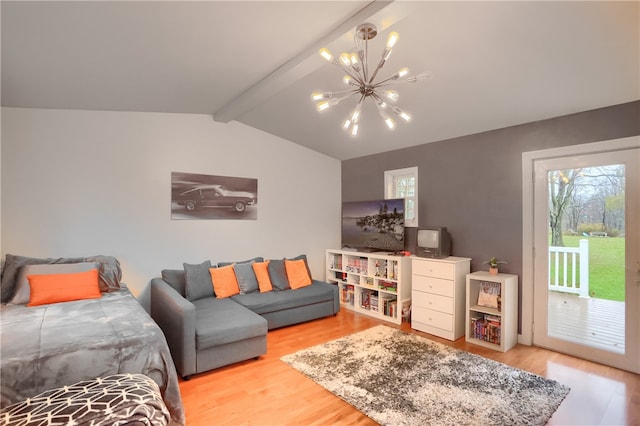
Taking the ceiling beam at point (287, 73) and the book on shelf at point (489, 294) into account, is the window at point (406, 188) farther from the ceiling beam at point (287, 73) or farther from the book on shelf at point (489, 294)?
the ceiling beam at point (287, 73)

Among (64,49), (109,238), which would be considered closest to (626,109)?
(64,49)

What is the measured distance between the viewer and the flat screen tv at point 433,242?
390 cm

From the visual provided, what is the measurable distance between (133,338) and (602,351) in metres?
3.96

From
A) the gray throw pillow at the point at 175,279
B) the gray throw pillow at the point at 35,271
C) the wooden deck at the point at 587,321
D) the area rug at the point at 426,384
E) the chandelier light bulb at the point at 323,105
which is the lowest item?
the area rug at the point at 426,384

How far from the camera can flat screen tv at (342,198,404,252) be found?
4.45 metres

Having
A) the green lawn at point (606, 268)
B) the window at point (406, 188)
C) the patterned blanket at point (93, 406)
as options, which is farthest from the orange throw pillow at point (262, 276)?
the green lawn at point (606, 268)

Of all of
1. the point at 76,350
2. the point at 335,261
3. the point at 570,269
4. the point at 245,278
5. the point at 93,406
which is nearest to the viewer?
the point at 93,406

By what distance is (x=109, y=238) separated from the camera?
3674 mm

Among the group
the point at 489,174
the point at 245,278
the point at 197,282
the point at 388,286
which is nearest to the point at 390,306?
the point at 388,286

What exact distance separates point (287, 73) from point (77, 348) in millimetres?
2507

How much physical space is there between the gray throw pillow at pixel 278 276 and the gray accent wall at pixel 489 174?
5.91 ft

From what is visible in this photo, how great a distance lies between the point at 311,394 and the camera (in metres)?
2.48

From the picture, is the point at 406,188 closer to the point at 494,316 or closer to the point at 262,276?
the point at 494,316

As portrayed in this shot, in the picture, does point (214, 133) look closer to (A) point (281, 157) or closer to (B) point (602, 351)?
(A) point (281, 157)
